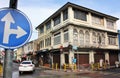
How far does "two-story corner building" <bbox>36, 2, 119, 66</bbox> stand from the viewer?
27.9 meters

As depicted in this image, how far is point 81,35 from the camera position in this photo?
29281 mm

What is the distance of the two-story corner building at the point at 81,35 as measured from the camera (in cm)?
2794

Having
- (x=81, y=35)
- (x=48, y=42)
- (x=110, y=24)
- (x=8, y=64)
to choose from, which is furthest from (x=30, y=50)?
(x=8, y=64)

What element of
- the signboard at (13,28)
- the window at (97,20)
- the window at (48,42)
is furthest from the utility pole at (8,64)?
the window at (48,42)

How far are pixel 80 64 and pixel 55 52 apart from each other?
6.03 meters

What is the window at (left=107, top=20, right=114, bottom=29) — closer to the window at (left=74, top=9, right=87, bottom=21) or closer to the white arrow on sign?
the window at (left=74, top=9, right=87, bottom=21)

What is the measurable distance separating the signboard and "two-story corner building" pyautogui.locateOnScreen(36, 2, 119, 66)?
910 inches

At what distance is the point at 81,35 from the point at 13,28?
27.1 meters

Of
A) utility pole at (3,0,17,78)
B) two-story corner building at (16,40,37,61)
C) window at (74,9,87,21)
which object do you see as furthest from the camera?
two-story corner building at (16,40,37,61)

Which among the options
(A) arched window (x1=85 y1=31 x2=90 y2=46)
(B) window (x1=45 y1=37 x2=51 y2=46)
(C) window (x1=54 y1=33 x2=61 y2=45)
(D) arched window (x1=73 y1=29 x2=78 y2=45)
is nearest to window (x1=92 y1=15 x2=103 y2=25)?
(A) arched window (x1=85 y1=31 x2=90 y2=46)

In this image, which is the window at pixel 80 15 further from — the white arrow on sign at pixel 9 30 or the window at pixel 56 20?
the white arrow on sign at pixel 9 30

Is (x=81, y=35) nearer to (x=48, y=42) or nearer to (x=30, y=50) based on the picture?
(x=48, y=42)

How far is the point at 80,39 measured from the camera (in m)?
29.0

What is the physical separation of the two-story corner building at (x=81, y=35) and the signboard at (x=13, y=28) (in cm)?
2312
